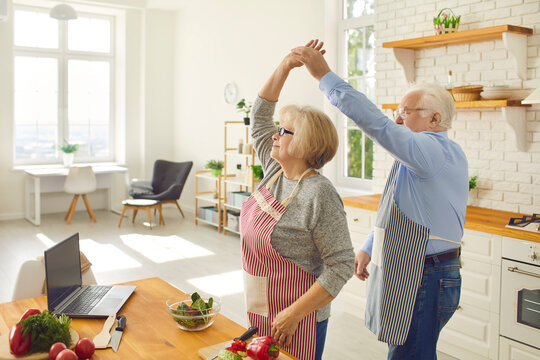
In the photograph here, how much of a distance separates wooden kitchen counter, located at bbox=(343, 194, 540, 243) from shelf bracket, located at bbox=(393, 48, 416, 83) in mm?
1030

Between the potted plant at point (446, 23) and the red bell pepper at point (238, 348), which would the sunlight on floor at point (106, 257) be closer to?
the potted plant at point (446, 23)

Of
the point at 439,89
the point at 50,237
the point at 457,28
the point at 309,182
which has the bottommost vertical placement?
the point at 50,237

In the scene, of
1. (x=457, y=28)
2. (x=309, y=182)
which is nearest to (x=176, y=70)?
(x=457, y=28)

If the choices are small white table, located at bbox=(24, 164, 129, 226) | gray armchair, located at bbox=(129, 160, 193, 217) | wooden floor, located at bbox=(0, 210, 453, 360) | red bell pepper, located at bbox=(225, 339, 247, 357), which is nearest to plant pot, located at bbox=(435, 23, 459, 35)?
wooden floor, located at bbox=(0, 210, 453, 360)

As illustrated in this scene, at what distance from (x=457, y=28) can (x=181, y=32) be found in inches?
235

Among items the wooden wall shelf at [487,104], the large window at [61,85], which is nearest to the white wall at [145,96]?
the large window at [61,85]

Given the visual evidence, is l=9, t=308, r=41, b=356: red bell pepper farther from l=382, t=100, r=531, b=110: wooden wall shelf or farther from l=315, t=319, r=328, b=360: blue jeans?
l=382, t=100, r=531, b=110: wooden wall shelf

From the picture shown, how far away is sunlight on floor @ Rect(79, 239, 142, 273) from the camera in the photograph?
17.7 feet

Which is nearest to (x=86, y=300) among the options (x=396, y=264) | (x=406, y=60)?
(x=396, y=264)

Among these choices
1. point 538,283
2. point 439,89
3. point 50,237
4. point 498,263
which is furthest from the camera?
point 50,237

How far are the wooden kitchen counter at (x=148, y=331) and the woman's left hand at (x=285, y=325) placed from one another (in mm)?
133

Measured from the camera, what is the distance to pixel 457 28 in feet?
12.2

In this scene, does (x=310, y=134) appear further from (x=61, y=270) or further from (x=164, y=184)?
(x=164, y=184)

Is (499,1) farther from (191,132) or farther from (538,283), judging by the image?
(191,132)
